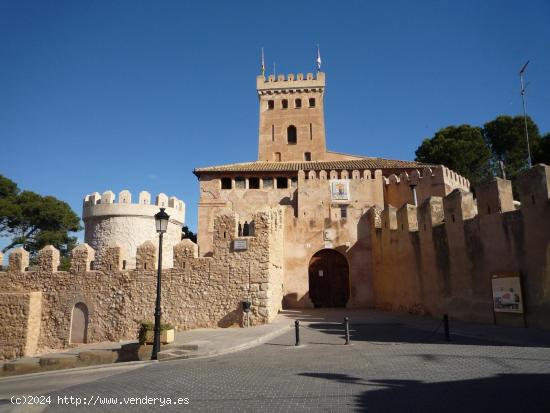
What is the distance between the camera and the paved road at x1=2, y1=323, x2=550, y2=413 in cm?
473

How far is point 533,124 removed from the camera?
108 feet

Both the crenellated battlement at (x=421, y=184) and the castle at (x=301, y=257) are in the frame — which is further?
the crenellated battlement at (x=421, y=184)

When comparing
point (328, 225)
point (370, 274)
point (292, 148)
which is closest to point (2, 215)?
point (292, 148)

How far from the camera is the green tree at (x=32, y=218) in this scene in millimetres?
30431

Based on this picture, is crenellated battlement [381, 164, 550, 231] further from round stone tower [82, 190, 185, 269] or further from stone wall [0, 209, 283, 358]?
round stone tower [82, 190, 185, 269]

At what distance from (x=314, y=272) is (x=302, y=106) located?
1846cm

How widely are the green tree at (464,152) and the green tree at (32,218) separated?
3349 cm

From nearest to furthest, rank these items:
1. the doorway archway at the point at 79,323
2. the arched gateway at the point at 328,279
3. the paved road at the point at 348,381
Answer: the paved road at the point at 348,381 → the doorway archway at the point at 79,323 → the arched gateway at the point at 328,279

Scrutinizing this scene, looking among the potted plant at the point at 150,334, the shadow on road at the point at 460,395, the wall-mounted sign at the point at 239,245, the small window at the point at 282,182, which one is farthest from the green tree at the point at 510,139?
the potted plant at the point at 150,334

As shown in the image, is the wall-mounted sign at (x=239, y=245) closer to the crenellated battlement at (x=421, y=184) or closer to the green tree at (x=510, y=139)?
the crenellated battlement at (x=421, y=184)

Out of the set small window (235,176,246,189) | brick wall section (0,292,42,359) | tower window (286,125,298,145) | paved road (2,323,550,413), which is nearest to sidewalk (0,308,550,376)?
paved road (2,323,550,413)

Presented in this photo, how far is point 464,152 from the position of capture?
1259 inches

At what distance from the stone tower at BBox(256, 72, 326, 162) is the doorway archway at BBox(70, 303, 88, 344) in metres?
20.4

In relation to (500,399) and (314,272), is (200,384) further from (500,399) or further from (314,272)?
(314,272)
